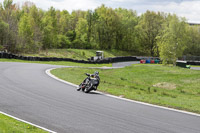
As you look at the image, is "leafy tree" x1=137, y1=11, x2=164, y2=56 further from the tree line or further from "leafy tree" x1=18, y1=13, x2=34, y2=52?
"leafy tree" x1=18, y1=13, x2=34, y2=52

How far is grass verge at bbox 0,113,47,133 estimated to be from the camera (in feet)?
24.4

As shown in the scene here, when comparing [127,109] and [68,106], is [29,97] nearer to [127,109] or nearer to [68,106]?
[68,106]

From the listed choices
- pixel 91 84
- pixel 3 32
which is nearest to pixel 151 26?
pixel 3 32

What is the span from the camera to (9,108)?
34.8 feet

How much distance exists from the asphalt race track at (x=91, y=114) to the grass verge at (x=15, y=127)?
0.51 meters

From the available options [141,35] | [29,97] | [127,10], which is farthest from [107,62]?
[127,10]

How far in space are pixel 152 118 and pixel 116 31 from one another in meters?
92.5

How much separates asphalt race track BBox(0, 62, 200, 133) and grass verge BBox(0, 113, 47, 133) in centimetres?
51

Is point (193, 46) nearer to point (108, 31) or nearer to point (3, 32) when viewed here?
point (108, 31)

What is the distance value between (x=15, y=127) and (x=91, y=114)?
302 centimetres

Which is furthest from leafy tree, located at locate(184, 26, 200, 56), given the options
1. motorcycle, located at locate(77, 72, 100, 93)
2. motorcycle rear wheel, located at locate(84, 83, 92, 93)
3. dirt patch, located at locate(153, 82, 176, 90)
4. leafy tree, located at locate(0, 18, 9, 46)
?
motorcycle rear wheel, located at locate(84, 83, 92, 93)

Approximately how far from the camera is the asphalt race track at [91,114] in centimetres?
852

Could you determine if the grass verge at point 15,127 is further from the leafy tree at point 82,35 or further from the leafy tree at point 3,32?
Answer: the leafy tree at point 82,35

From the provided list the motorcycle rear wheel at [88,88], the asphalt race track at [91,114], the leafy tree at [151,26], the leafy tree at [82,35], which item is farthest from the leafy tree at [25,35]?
the asphalt race track at [91,114]
